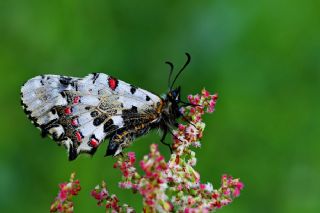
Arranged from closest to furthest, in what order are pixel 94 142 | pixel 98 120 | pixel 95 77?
1. pixel 94 142
2. pixel 98 120
3. pixel 95 77

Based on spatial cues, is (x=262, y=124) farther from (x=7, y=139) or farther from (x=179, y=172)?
(x=179, y=172)

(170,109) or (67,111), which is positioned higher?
(170,109)

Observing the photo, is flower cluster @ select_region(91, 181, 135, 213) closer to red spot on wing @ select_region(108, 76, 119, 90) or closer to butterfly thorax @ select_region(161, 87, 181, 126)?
butterfly thorax @ select_region(161, 87, 181, 126)

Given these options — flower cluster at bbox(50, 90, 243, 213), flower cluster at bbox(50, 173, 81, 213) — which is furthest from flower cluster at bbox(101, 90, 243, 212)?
flower cluster at bbox(50, 173, 81, 213)

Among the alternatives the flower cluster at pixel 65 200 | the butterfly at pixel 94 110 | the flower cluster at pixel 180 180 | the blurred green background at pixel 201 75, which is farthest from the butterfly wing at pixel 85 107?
the blurred green background at pixel 201 75

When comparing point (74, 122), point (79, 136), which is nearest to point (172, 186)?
point (79, 136)

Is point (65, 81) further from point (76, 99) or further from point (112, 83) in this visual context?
point (112, 83)
